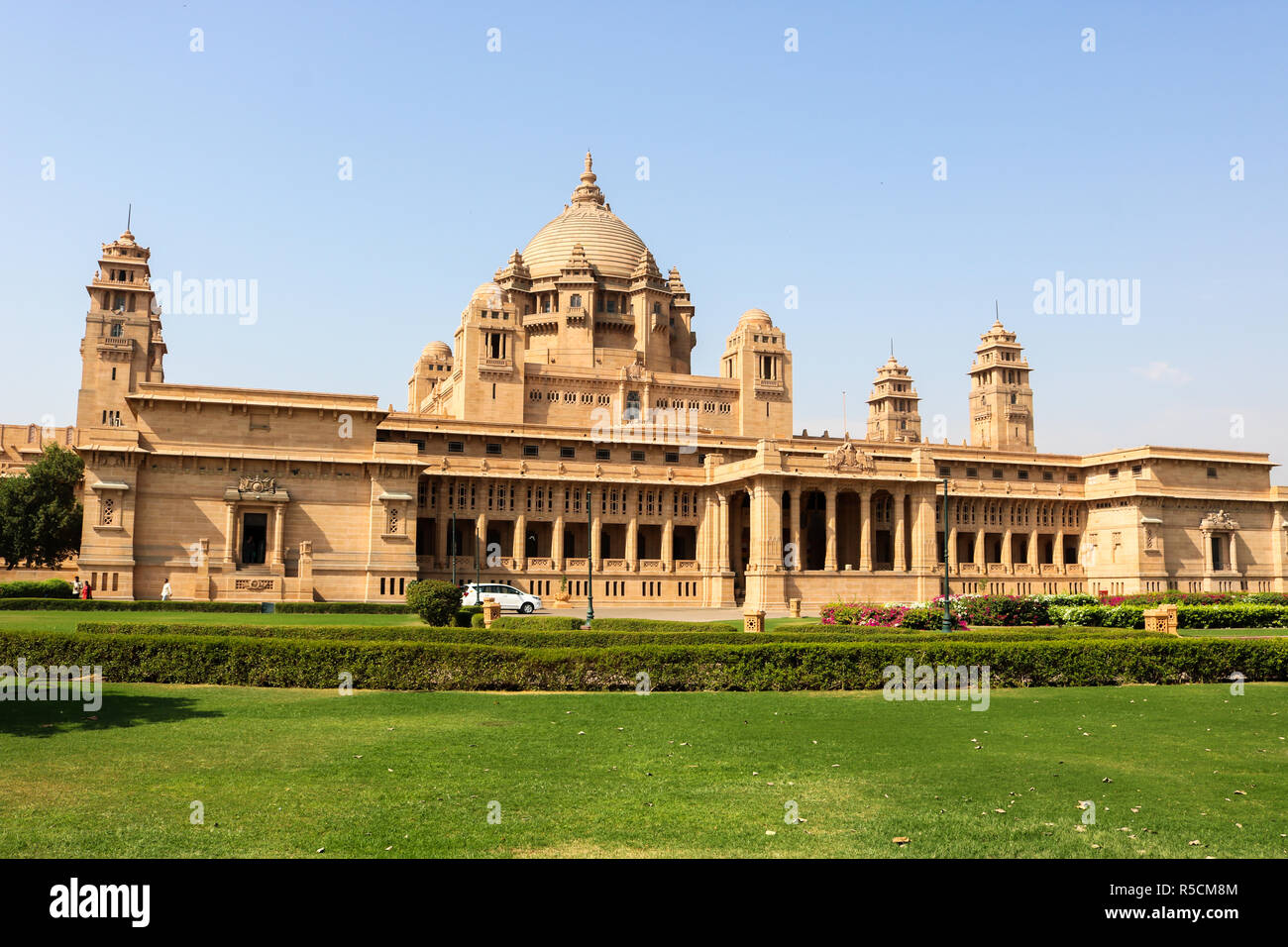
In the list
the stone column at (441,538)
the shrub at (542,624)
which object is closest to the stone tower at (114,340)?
the stone column at (441,538)

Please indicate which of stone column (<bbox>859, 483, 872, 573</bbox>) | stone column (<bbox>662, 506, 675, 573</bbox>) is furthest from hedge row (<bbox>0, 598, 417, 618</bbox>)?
stone column (<bbox>859, 483, 872, 573</bbox>)

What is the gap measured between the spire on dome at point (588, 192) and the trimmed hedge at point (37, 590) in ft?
180

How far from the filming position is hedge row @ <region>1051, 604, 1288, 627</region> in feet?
116

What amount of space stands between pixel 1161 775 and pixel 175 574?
45591 millimetres

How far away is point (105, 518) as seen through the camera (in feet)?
153

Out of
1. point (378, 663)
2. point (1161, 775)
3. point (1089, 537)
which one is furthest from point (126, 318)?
point (1161, 775)

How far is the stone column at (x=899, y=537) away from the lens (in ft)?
183

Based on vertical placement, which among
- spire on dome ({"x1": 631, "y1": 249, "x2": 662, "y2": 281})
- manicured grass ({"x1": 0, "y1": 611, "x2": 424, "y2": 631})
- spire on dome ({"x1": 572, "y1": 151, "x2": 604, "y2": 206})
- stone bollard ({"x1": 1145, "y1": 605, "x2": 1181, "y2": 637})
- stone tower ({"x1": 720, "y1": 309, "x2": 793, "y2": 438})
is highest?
spire on dome ({"x1": 572, "y1": 151, "x2": 604, "y2": 206})

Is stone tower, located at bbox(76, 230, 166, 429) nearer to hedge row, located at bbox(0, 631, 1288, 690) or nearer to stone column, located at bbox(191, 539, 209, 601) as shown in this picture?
stone column, located at bbox(191, 539, 209, 601)

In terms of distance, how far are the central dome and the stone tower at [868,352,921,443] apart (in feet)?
151

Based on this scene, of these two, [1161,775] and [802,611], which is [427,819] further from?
[802,611]

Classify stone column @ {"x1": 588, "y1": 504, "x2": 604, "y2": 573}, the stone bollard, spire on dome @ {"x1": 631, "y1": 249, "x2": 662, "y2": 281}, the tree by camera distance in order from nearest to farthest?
the stone bollard, stone column @ {"x1": 588, "y1": 504, "x2": 604, "y2": 573}, the tree, spire on dome @ {"x1": 631, "y1": 249, "x2": 662, "y2": 281}

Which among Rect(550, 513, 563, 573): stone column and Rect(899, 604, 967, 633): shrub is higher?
Rect(550, 513, 563, 573): stone column

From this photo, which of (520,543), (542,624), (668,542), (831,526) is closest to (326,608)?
(542,624)
